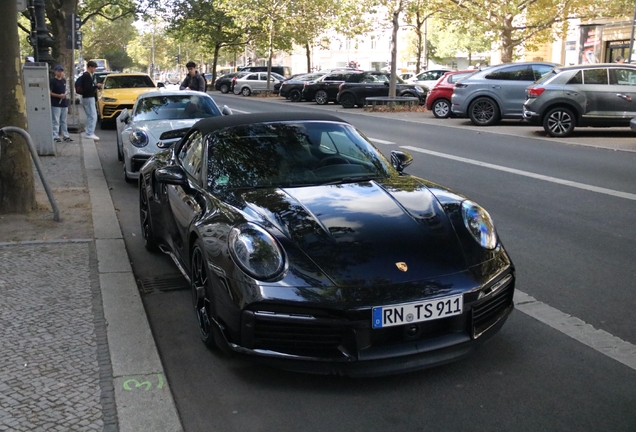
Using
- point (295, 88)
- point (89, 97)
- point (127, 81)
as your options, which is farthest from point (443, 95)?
point (295, 88)

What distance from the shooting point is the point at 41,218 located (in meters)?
8.02

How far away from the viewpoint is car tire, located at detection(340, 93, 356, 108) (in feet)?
100

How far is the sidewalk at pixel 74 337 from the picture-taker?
359 centimetres

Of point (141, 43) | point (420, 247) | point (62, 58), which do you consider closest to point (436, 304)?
point (420, 247)

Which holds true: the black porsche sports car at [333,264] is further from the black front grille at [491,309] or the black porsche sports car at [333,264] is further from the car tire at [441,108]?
the car tire at [441,108]

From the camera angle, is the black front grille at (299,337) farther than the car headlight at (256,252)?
No

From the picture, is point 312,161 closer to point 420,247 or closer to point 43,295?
point 420,247

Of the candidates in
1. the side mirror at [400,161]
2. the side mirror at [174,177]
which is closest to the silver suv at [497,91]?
the side mirror at [400,161]

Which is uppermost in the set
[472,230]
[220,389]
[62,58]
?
[62,58]

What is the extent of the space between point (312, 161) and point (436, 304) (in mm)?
1829

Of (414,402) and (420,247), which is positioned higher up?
(420,247)

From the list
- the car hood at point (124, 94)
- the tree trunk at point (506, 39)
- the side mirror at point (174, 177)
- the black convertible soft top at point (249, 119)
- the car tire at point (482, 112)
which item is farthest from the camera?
the tree trunk at point (506, 39)

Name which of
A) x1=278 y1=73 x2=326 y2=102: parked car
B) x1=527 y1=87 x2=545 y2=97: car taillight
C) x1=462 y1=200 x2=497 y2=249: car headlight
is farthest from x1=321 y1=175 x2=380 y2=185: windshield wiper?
x1=278 y1=73 x2=326 y2=102: parked car

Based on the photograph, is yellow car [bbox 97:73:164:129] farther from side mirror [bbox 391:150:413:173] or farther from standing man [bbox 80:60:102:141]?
side mirror [bbox 391:150:413:173]
